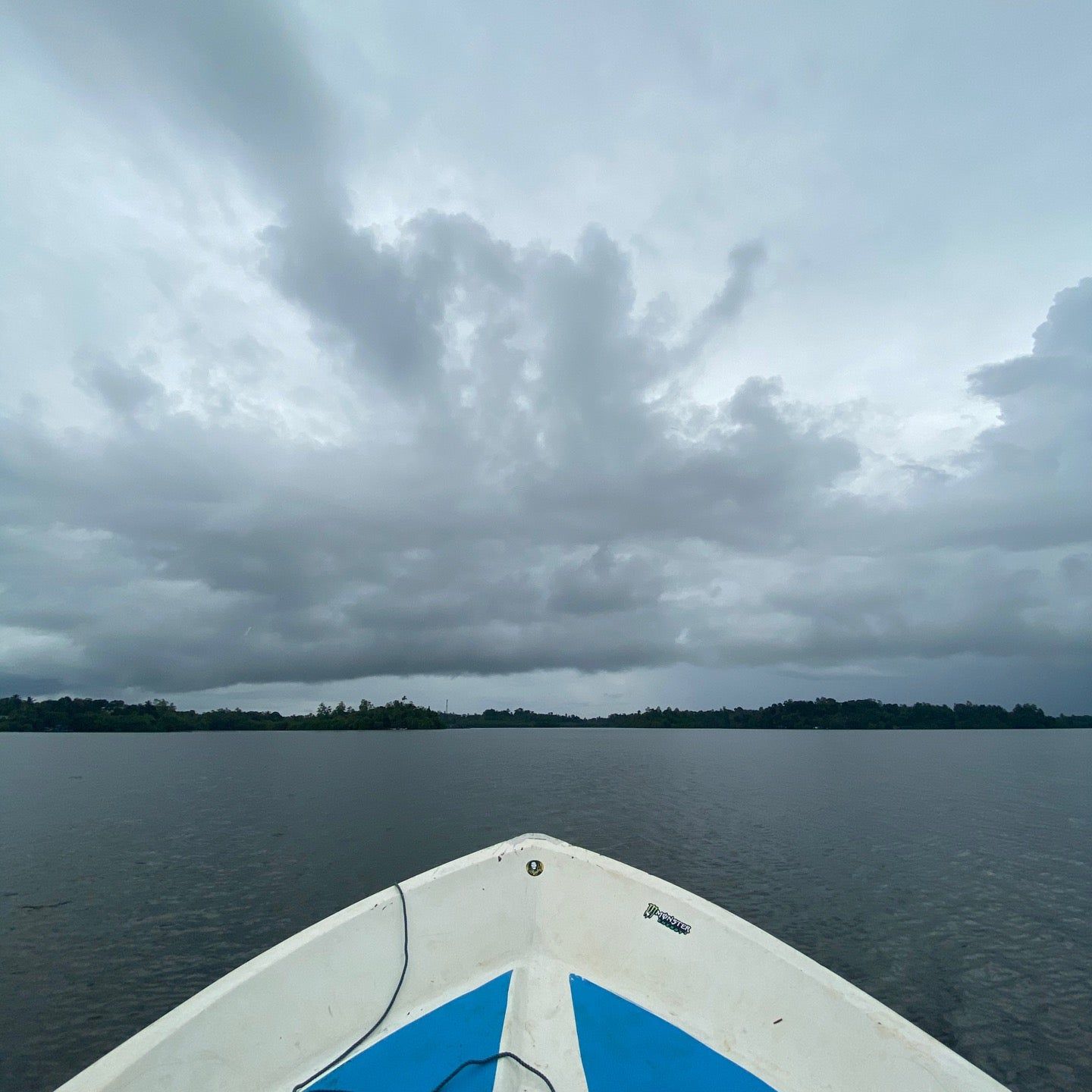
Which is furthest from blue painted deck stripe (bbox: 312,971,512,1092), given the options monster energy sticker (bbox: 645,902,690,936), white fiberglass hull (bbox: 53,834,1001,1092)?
monster energy sticker (bbox: 645,902,690,936)

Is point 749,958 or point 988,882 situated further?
point 988,882

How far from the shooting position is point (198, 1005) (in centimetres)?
393

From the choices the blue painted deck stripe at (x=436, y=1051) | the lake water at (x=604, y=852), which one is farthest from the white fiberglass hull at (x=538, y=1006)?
the lake water at (x=604, y=852)

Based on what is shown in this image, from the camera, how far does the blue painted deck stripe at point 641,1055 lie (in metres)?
3.97

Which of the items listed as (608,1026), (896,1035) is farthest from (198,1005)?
(896,1035)

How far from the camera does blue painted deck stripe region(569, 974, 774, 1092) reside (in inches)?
156

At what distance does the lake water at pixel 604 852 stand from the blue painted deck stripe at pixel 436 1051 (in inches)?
304

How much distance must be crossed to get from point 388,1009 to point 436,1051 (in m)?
0.52

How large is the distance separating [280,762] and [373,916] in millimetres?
59998

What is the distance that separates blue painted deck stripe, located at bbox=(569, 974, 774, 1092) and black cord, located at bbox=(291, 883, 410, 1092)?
1.31 meters

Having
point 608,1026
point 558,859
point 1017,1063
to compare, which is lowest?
point 1017,1063

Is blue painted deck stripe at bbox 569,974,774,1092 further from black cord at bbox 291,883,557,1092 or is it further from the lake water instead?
the lake water

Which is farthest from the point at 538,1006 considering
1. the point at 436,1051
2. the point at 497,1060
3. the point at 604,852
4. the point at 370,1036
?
the point at 604,852

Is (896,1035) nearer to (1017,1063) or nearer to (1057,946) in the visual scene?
(1017,1063)
